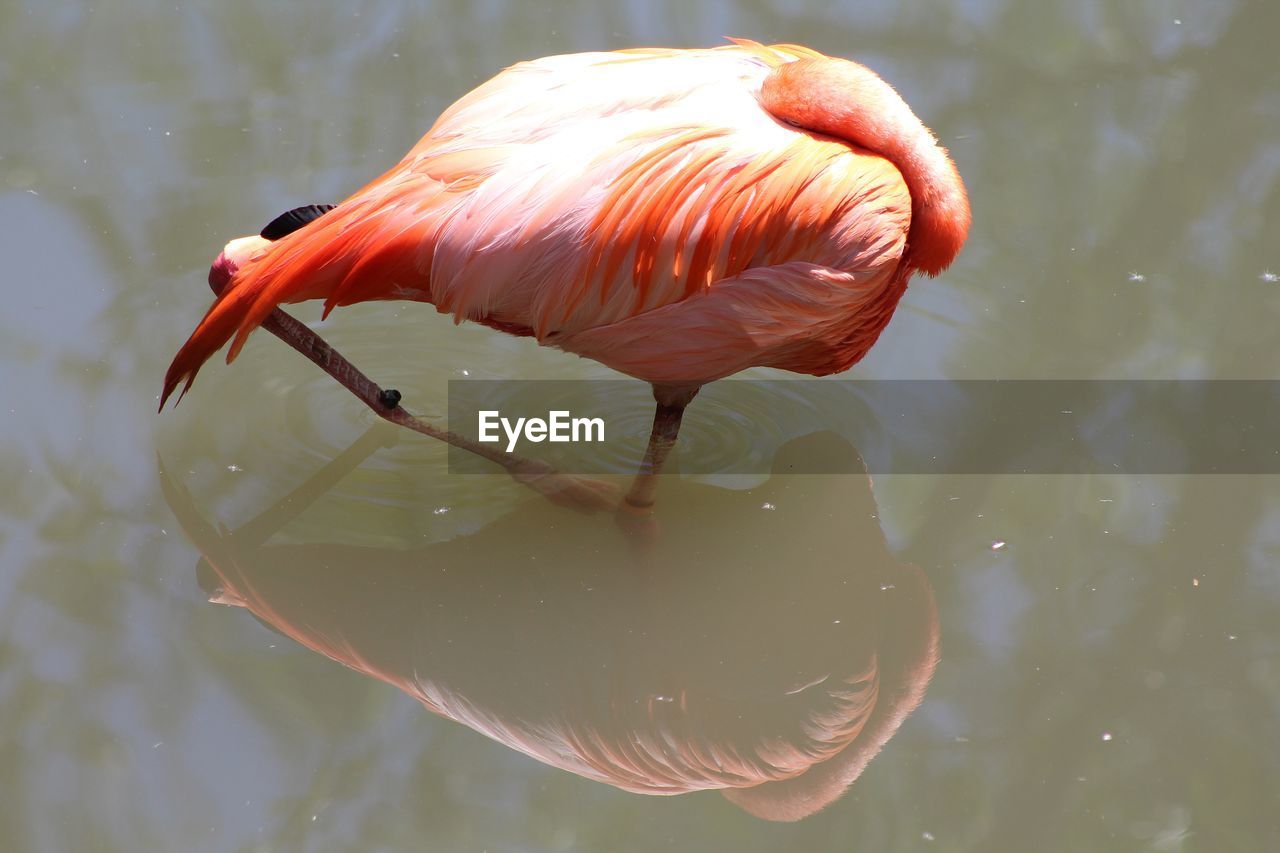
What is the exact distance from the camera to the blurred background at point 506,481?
309 centimetres

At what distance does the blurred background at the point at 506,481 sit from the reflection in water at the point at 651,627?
4 centimetres

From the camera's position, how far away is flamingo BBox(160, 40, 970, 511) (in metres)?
3.06

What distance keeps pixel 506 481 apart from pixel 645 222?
1042mm

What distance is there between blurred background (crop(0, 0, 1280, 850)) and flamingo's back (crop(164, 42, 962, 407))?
0.71m

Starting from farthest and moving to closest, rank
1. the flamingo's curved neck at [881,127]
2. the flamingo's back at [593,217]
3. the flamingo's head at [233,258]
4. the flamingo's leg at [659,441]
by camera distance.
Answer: the flamingo's leg at [659,441] < the flamingo's head at [233,258] < the flamingo's curved neck at [881,127] < the flamingo's back at [593,217]

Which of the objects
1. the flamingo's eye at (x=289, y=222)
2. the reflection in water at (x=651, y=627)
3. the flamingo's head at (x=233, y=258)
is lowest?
the reflection in water at (x=651, y=627)

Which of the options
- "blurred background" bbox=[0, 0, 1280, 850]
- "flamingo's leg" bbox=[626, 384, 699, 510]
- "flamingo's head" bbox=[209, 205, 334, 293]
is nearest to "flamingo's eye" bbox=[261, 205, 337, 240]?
"flamingo's head" bbox=[209, 205, 334, 293]

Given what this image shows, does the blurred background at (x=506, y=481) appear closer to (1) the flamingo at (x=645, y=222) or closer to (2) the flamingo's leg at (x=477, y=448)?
(2) the flamingo's leg at (x=477, y=448)

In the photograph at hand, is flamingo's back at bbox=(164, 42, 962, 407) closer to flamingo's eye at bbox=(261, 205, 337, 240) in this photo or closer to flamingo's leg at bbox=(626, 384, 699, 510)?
flamingo's eye at bbox=(261, 205, 337, 240)

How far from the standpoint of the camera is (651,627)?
347cm

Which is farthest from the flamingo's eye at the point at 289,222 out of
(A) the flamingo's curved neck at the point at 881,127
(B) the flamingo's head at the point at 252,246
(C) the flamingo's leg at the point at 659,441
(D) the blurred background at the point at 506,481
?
(A) the flamingo's curved neck at the point at 881,127

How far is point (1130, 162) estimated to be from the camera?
494cm

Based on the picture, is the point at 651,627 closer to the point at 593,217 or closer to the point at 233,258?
the point at 593,217

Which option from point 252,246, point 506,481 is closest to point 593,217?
point 252,246
